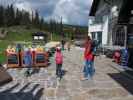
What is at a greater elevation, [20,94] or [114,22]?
[114,22]

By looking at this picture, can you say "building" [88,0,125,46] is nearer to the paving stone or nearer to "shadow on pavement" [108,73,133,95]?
"shadow on pavement" [108,73,133,95]

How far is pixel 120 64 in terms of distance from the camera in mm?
18766

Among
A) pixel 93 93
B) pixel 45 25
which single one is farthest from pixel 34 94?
pixel 45 25

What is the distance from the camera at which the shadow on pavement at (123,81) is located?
11290 millimetres

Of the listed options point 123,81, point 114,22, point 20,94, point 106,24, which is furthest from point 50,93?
point 106,24

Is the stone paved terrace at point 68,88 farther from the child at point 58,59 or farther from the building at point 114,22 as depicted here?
the building at point 114,22

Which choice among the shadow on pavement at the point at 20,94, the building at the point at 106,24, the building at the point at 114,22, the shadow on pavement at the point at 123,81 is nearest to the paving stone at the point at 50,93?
the shadow on pavement at the point at 20,94

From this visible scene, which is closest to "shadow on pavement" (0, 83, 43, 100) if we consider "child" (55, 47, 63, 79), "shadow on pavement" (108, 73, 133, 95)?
"child" (55, 47, 63, 79)

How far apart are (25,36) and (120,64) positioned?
71.1 meters

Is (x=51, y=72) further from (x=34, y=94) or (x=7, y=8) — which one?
(x=7, y=8)

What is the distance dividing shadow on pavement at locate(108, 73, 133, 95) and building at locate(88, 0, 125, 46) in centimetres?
869

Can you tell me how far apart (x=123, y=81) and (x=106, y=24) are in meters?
18.4

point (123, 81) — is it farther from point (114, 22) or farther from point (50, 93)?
point (114, 22)

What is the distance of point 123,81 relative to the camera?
1275 centimetres
